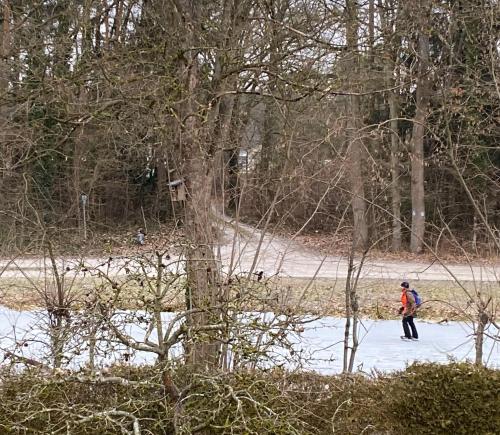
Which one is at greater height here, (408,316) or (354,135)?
(354,135)

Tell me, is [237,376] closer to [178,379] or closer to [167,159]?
[178,379]

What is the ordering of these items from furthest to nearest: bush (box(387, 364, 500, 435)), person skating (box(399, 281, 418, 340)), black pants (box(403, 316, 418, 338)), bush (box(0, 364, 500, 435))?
1. black pants (box(403, 316, 418, 338))
2. person skating (box(399, 281, 418, 340))
3. bush (box(387, 364, 500, 435))
4. bush (box(0, 364, 500, 435))

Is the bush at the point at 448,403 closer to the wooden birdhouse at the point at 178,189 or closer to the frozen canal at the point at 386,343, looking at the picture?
the wooden birdhouse at the point at 178,189

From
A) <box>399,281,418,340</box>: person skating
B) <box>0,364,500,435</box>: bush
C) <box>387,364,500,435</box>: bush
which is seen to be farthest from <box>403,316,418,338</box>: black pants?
<box>387,364,500,435</box>: bush

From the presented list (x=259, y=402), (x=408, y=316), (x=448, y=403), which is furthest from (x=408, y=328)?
(x=259, y=402)

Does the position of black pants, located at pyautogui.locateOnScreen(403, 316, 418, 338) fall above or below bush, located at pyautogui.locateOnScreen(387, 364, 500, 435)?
below

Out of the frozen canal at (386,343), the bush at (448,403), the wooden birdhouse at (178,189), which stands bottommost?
the frozen canal at (386,343)

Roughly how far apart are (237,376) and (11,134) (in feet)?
17.4

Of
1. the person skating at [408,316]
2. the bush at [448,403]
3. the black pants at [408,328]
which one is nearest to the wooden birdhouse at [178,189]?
the bush at [448,403]

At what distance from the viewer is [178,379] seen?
13.6 ft

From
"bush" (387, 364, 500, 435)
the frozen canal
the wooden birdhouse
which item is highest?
the wooden birdhouse

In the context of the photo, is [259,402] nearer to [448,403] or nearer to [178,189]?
[448,403]

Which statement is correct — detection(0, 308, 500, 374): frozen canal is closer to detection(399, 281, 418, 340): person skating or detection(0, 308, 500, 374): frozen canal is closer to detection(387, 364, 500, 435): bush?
detection(399, 281, 418, 340): person skating

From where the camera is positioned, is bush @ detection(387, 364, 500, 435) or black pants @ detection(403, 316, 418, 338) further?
black pants @ detection(403, 316, 418, 338)
